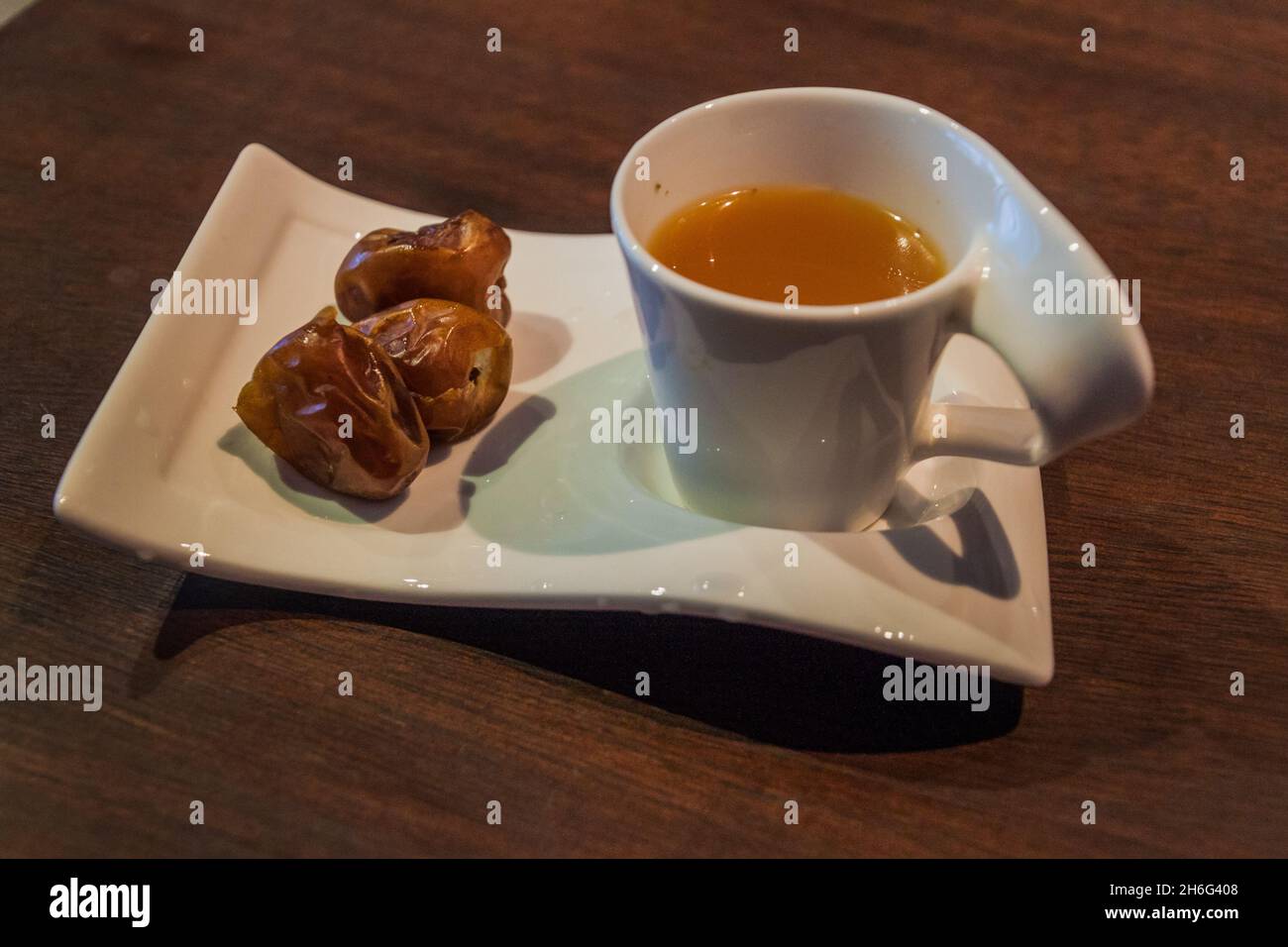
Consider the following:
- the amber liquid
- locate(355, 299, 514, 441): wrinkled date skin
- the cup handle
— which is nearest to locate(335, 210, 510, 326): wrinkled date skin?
locate(355, 299, 514, 441): wrinkled date skin

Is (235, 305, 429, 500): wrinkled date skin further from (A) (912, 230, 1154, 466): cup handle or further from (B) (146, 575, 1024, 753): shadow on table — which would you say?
(A) (912, 230, 1154, 466): cup handle

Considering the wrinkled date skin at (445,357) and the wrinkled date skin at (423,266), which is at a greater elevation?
the wrinkled date skin at (423,266)

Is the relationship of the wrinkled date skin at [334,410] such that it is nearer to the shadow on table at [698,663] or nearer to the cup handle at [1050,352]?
the shadow on table at [698,663]

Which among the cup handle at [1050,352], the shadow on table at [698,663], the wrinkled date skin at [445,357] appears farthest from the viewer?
the wrinkled date skin at [445,357]

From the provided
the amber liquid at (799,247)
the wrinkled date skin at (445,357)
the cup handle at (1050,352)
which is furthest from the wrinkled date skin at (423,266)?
the cup handle at (1050,352)

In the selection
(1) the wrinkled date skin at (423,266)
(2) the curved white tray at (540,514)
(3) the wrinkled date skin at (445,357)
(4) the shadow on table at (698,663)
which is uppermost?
(1) the wrinkled date skin at (423,266)

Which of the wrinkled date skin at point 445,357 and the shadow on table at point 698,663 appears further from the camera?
the wrinkled date skin at point 445,357
